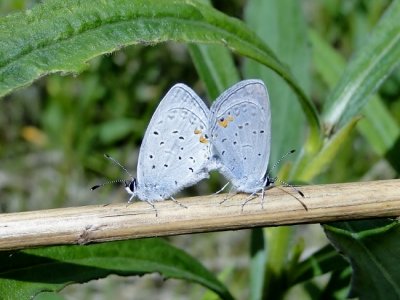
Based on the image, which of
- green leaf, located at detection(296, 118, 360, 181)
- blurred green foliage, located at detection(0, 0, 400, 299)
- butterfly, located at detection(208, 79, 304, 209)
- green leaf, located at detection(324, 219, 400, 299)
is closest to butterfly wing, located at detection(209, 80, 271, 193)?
butterfly, located at detection(208, 79, 304, 209)

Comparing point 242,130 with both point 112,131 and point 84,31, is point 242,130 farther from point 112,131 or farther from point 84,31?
point 112,131

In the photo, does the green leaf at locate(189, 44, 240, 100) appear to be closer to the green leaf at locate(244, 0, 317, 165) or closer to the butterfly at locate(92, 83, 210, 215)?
the green leaf at locate(244, 0, 317, 165)

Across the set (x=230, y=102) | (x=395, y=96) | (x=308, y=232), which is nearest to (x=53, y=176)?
(x=308, y=232)

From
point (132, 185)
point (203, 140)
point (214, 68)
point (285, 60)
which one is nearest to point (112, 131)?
point (285, 60)

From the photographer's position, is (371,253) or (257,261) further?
(257,261)

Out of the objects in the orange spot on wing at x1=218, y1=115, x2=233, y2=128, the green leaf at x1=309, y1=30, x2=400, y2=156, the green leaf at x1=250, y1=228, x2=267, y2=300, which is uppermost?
the orange spot on wing at x1=218, y1=115, x2=233, y2=128

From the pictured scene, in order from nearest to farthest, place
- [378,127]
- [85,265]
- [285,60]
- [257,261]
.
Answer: [85,265] → [257,261] → [285,60] → [378,127]

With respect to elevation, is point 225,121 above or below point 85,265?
above
